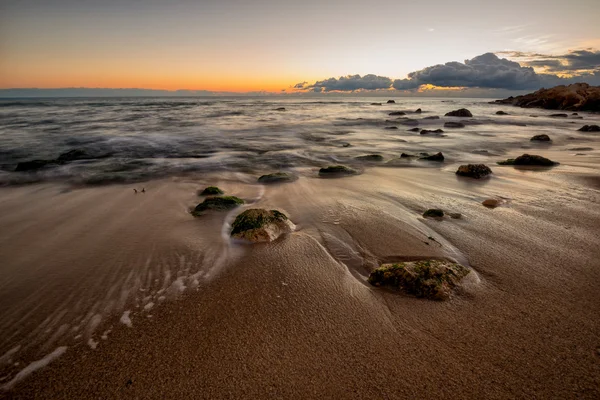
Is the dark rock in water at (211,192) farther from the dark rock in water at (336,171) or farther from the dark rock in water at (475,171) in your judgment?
the dark rock in water at (475,171)

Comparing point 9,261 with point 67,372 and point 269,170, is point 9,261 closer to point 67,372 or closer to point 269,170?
point 67,372

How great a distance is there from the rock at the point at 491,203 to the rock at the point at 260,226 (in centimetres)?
355

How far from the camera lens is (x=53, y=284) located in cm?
307

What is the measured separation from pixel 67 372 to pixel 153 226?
265cm

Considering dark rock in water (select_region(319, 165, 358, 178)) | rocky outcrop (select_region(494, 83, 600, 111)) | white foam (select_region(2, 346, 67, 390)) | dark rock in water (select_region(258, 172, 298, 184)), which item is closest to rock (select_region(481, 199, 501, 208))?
dark rock in water (select_region(319, 165, 358, 178))

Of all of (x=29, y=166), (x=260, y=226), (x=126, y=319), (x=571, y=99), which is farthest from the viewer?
(x=571, y=99)

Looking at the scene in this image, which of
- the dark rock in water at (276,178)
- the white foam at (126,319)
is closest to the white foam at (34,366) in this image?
the white foam at (126,319)

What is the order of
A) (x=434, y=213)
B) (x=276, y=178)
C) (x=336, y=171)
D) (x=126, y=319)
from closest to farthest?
(x=126, y=319), (x=434, y=213), (x=276, y=178), (x=336, y=171)

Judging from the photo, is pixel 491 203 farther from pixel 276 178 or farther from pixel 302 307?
pixel 276 178

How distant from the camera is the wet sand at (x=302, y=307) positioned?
203cm

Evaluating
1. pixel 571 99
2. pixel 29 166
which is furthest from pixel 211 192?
pixel 571 99

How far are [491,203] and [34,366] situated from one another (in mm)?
6367

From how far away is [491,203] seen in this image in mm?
5422

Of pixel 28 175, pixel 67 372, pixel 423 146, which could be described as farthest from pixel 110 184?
pixel 423 146
